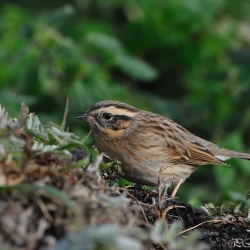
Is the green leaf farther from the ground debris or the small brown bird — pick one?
the ground debris

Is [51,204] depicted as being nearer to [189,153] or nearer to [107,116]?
[107,116]

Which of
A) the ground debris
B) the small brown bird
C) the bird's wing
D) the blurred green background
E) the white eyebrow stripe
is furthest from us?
the blurred green background

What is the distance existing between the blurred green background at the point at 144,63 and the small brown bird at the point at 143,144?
1.38 m

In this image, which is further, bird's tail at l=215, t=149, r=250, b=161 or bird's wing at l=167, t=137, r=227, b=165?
bird's tail at l=215, t=149, r=250, b=161

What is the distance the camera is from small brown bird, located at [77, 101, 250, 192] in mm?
6008

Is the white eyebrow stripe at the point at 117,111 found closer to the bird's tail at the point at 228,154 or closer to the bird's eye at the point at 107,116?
the bird's eye at the point at 107,116

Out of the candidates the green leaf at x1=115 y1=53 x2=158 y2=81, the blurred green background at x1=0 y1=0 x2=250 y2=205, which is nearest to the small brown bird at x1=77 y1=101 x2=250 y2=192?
the blurred green background at x1=0 y1=0 x2=250 y2=205

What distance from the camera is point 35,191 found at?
322 cm

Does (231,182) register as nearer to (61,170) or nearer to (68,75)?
(68,75)

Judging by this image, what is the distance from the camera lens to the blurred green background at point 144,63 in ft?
29.9

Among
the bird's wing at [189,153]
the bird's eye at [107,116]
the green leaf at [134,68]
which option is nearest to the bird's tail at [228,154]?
the bird's wing at [189,153]

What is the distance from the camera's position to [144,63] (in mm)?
10477

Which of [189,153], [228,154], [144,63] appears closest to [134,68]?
[144,63]

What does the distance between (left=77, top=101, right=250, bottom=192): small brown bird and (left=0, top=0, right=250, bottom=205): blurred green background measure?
1377 millimetres
